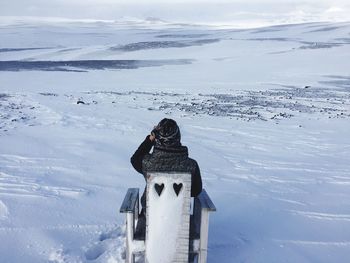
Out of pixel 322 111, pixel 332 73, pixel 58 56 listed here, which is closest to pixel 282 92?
pixel 322 111

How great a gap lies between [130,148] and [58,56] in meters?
24.7

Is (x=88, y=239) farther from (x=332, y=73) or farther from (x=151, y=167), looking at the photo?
(x=332, y=73)

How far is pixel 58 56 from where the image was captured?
31578 mm

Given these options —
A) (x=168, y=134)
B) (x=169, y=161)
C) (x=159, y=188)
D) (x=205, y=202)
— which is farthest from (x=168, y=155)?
(x=205, y=202)

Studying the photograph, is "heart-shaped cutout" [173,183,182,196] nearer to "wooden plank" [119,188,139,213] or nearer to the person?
the person

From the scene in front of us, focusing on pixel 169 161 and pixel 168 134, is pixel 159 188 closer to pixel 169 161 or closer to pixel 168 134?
pixel 169 161

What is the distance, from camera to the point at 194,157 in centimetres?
819

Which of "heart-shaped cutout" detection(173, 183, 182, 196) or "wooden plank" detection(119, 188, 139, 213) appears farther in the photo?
"wooden plank" detection(119, 188, 139, 213)

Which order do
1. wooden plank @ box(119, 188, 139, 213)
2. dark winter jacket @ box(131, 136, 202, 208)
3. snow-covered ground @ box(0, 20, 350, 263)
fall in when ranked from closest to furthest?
1. dark winter jacket @ box(131, 136, 202, 208)
2. wooden plank @ box(119, 188, 139, 213)
3. snow-covered ground @ box(0, 20, 350, 263)

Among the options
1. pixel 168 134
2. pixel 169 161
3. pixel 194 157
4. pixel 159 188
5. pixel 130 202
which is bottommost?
pixel 194 157

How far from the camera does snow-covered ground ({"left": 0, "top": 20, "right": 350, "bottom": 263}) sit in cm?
475

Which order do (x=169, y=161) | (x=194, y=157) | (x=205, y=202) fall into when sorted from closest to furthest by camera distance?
(x=169, y=161) → (x=205, y=202) → (x=194, y=157)

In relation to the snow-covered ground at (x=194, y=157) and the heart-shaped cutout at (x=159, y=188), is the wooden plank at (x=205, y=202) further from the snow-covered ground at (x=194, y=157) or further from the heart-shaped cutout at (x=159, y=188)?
the snow-covered ground at (x=194, y=157)

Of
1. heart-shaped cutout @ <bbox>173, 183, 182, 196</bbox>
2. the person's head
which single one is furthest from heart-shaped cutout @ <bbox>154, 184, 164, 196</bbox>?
the person's head
